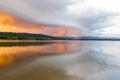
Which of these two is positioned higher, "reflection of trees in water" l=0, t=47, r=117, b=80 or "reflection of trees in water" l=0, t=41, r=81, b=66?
"reflection of trees in water" l=0, t=47, r=117, b=80

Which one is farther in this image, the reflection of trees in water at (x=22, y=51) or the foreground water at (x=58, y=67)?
the reflection of trees in water at (x=22, y=51)

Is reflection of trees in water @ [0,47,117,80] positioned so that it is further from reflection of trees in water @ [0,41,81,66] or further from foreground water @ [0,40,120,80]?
reflection of trees in water @ [0,41,81,66]

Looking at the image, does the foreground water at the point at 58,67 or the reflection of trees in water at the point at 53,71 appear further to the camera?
the foreground water at the point at 58,67

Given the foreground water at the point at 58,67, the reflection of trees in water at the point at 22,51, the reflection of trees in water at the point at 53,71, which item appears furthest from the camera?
the reflection of trees in water at the point at 22,51

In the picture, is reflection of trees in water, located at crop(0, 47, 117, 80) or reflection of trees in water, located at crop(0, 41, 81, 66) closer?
reflection of trees in water, located at crop(0, 47, 117, 80)

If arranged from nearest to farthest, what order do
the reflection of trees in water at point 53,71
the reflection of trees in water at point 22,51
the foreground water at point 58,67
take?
the reflection of trees in water at point 53,71, the foreground water at point 58,67, the reflection of trees in water at point 22,51

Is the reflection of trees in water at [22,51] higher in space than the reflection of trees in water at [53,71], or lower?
lower

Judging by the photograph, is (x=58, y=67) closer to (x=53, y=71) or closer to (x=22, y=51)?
(x=53, y=71)

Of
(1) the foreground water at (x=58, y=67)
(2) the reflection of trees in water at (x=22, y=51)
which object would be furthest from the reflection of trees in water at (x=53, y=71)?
(2) the reflection of trees in water at (x=22, y=51)

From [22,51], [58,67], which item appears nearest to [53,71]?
[58,67]

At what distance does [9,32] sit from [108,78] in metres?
139

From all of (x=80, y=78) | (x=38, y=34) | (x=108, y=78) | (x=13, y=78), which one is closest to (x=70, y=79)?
(x=80, y=78)

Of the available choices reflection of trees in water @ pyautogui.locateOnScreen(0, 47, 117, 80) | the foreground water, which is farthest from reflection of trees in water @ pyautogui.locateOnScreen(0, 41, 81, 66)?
reflection of trees in water @ pyautogui.locateOnScreen(0, 47, 117, 80)

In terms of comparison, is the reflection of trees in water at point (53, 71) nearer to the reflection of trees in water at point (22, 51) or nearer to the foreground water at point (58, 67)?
the foreground water at point (58, 67)
